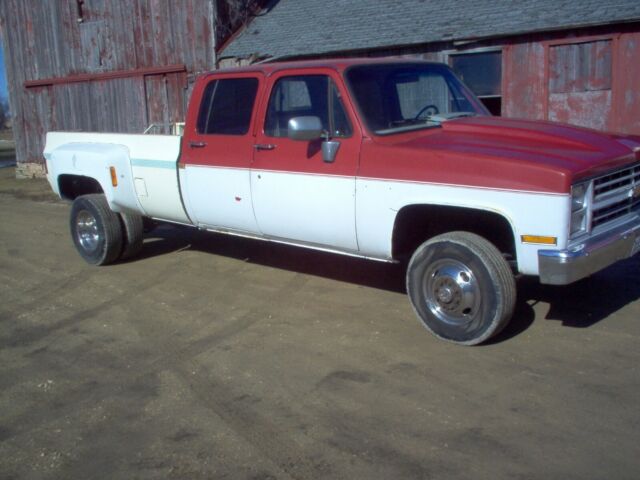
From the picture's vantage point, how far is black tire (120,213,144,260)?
25.9ft

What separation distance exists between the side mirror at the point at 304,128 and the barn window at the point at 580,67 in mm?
6613

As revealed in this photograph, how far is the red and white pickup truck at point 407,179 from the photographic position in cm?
464

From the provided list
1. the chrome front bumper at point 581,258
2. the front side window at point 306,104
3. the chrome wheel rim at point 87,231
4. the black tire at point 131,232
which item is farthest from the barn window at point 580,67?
the chrome wheel rim at point 87,231

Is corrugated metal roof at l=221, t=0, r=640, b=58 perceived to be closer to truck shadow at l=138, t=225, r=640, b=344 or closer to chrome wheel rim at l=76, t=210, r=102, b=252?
truck shadow at l=138, t=225, r=640, b=344

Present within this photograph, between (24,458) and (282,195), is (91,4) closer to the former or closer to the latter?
(282,195)

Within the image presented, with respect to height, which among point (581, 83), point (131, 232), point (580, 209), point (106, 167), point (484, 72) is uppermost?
point (484, 72)

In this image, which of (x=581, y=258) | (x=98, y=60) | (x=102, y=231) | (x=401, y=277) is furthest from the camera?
(x=98, y=60)

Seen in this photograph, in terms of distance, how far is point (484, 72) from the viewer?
38.1 ft

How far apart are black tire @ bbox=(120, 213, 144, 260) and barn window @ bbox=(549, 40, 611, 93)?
266 inches

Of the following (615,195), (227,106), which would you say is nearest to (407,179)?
(615,195)

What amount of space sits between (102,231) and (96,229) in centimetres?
17

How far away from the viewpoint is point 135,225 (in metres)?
7.96

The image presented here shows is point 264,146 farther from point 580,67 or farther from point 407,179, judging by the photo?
point 580,67

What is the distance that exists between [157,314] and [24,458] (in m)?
2.43
